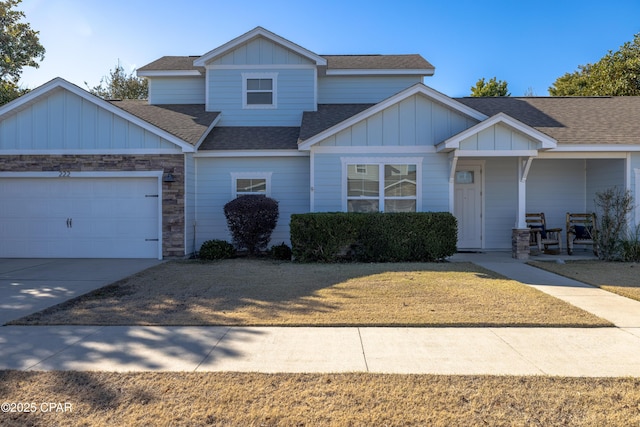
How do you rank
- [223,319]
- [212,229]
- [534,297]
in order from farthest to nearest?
1. [212,229]
2. [534,297]
3. [223,319]

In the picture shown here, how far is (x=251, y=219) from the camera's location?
11.4 metres

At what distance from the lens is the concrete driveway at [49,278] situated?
6.79 meters

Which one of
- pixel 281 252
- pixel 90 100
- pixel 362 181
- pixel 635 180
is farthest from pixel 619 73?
pixel 90 100

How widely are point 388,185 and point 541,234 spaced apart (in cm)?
498

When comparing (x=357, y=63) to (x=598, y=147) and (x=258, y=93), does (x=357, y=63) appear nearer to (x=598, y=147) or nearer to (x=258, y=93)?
(x=258, y=93)

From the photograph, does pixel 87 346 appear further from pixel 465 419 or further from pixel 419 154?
pixel 419 154

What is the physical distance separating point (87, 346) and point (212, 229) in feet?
26.3

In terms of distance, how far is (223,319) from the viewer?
19.4 ft

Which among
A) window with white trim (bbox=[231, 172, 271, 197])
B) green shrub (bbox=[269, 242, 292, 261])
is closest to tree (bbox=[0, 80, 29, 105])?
window with white trim (bbox=[231, 172, 271, 197])

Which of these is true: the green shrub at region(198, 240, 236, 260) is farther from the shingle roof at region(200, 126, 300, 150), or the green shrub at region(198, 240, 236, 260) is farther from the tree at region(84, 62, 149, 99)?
the tree at region(84, 62, 149, 99)

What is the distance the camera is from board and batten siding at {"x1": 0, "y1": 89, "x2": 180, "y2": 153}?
11.5m

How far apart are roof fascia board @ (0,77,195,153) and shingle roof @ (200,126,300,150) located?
1.12 m

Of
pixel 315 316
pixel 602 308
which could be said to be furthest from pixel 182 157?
pixel 602 308

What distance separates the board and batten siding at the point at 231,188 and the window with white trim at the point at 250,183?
92 mm
